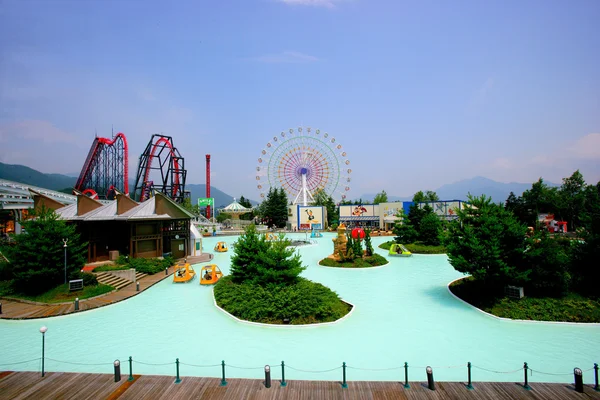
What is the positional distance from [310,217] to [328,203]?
70.9 ft

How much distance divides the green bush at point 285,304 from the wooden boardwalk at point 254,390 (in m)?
4.98

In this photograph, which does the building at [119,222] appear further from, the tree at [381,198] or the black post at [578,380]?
the tree at [381,198]

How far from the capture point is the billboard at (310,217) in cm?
6606

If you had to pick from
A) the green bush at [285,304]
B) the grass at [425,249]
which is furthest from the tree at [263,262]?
the grass at [425,249]

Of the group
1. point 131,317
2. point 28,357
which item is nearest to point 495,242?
point 131,317

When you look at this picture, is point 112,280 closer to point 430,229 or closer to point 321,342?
point 321,342

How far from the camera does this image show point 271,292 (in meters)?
15.0

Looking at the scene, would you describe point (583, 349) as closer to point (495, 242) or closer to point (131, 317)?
point (495, 242)

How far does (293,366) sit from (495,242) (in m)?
11.1

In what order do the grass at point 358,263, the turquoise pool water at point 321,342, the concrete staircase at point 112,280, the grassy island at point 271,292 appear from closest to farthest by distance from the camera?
the turquoise pool water at point 321,342 < the grassy island at point 271,292 < the concrete staircase at point 112,280 < the grass at point 358,263

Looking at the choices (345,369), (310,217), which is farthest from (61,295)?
(310,217)

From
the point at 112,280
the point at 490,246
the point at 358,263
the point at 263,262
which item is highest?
the point at 490,246

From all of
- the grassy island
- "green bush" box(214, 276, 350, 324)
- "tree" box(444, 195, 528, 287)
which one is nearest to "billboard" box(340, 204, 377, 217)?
the grassy island

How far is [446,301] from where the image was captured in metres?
17.0
